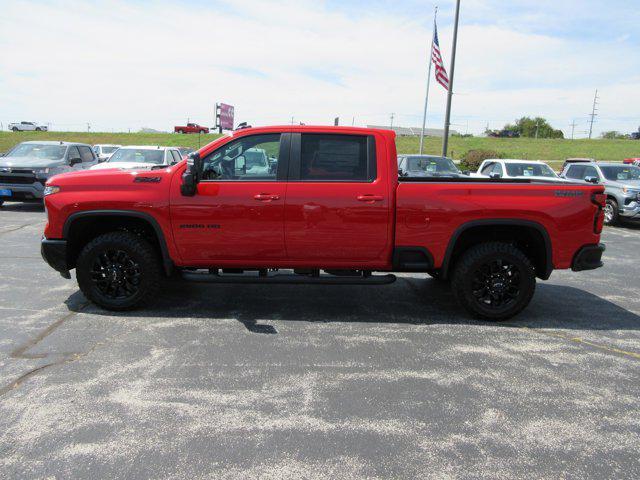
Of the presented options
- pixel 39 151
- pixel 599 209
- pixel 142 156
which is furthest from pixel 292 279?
pixel 39 151

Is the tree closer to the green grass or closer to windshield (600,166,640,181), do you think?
the green grass

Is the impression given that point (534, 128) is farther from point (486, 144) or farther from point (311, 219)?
point (311, 219)

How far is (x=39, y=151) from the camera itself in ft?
→ 44.7

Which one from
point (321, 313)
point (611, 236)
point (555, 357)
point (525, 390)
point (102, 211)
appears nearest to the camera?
point (525, 390)

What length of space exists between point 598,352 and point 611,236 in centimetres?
823

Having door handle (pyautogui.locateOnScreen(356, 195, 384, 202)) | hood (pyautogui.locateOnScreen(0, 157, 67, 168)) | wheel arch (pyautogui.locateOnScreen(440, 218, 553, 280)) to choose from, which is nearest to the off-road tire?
wheel arch (pyautogui.locateOnScreen(440, 218, 553, 280))

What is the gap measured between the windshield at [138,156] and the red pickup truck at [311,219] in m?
8.77

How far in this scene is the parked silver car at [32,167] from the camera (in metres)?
Result: 12.3

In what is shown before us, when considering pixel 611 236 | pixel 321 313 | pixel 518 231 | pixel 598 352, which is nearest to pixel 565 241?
pixel 518 231

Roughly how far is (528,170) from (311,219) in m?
11.1

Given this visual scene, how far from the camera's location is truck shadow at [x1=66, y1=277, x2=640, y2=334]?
201 inches

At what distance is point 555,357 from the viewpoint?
166 inches

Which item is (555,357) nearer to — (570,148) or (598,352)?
(598,352)

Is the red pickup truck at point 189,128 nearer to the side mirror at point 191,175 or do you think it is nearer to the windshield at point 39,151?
the windshield at point 39,151
